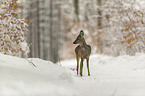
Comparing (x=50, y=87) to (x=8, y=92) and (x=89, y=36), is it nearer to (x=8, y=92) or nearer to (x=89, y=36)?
(x=8, y=92)

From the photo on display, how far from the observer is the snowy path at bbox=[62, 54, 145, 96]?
176 inches

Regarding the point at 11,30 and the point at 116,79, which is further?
the point at 11,30

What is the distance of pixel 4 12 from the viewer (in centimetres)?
995

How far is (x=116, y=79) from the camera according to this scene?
646 centimetres

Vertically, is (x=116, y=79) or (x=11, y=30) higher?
(x=11, y=30)

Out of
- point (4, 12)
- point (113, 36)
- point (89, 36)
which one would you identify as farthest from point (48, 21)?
point (4, 12)

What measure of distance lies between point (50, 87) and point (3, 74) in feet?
3.10

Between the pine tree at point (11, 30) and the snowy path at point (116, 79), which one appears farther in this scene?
the pine tree at point (11, 30)

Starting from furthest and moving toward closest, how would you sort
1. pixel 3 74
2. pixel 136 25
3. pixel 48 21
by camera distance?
pixel 48 21 < pixel 136 25 < pixel 3 74

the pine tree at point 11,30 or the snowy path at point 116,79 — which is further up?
the pine tree at point 11,30

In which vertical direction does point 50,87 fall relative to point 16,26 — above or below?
below

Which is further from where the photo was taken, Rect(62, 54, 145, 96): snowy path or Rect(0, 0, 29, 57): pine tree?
Rect(0, 0, 29, 57): pine tree

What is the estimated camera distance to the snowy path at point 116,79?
14.7 feet

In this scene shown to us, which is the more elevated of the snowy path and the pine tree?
the pine tree
